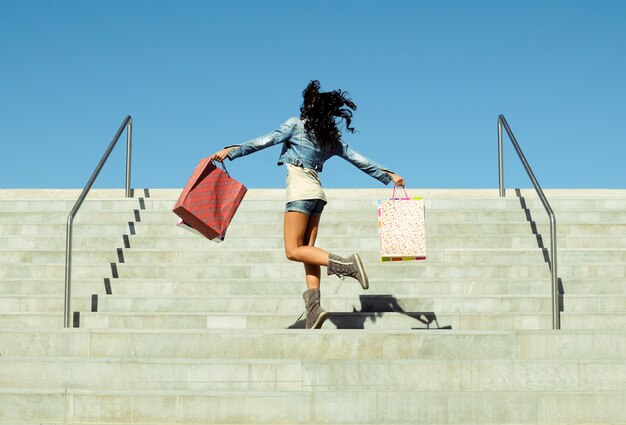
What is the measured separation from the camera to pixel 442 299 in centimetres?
656

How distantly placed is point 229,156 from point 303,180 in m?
0.53

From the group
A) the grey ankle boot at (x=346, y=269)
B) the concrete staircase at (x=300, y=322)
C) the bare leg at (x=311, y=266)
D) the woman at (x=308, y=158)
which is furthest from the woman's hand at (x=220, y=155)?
the concrete staircase at (x=300, y=322)

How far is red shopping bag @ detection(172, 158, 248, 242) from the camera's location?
19.2 ft

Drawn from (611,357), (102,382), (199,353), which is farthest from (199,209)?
(611,357)

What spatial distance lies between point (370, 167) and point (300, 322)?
49.3 inches

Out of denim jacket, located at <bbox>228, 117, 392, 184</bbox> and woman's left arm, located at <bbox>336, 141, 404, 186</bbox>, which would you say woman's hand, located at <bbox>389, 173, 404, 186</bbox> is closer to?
woman's left arm, located at <bbox>336, 141, 404, 186</bbox>

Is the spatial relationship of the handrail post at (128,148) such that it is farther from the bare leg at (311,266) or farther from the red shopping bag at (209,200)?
the bare leg at (311,266)

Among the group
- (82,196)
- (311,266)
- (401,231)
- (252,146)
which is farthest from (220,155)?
(82,196)

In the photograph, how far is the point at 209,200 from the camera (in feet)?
19.6

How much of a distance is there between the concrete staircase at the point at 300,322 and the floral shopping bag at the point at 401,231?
1.84 ft

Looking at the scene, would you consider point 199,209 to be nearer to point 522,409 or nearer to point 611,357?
point 522,409

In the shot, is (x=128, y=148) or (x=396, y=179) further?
(x=128, y=148)

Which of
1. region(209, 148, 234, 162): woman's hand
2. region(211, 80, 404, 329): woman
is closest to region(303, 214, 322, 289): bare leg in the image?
region(211, 80, 404, 329): woman

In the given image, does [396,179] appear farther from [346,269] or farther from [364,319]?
[364,319]
